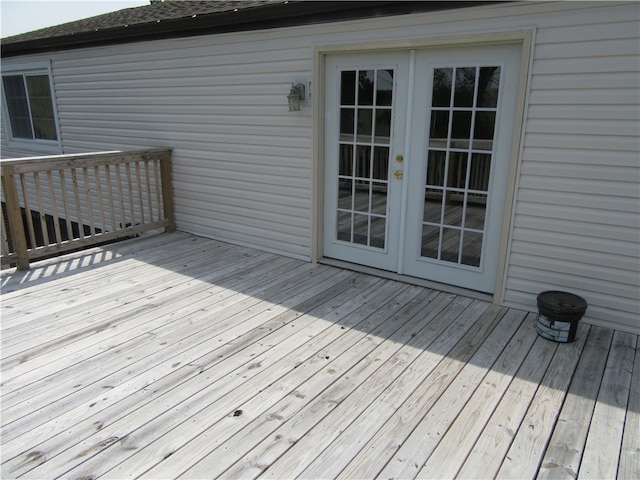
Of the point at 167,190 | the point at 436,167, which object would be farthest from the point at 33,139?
the point at 436,167

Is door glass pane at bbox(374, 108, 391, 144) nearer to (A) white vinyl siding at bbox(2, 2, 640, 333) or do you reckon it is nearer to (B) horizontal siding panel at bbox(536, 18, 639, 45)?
(A) white vinyl siding at bbox(2, 2, 640, 333)

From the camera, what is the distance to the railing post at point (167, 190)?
5367 millimetres

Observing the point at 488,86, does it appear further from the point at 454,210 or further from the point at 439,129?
the point at 454,210

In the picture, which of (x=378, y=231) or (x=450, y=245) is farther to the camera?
(x=378, y=231)

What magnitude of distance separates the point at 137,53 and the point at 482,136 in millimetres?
4362

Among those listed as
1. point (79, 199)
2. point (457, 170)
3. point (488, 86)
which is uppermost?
point (488, 86)

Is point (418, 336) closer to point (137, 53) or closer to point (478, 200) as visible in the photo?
point (478, 200)

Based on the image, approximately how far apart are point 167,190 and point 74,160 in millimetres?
1235

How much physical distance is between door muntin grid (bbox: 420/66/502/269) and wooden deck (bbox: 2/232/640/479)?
467 millimetres

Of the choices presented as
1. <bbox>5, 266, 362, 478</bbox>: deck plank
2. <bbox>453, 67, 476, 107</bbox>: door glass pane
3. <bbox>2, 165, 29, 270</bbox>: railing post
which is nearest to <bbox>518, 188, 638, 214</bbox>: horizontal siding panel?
<bbox>453, 67, 476, 107</bbox>: door glass pane

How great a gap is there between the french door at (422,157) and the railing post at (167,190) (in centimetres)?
224

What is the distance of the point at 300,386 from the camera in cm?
243

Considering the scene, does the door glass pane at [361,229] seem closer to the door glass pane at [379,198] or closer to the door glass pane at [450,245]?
the door glass pane at [379,198]

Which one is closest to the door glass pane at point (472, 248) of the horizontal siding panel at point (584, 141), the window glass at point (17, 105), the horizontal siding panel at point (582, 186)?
the horizontal siding panel at point (582, 186)
